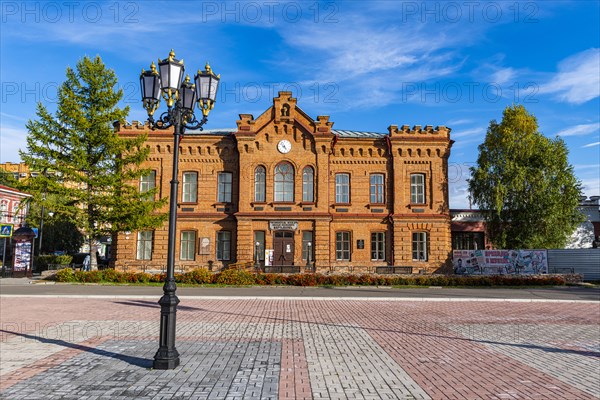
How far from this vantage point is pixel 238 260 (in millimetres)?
29594

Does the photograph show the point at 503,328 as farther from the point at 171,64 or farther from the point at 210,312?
the point at 171,64

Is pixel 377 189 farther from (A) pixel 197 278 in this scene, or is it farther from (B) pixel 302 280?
(A) pixel 197 278

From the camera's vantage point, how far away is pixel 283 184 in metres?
30.8

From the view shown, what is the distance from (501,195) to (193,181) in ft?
77.8

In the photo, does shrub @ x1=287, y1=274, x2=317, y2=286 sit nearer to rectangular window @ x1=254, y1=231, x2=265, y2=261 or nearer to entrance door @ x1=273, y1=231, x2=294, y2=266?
entrance door @ x1=273, y1=231, x2=294, y2=266

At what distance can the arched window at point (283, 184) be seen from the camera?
1211 inches

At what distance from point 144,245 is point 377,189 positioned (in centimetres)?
1766

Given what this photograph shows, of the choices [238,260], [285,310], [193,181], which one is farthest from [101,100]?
[285,310]

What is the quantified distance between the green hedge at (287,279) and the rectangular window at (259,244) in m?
5.35

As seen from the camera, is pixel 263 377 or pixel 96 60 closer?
pixel 263 377

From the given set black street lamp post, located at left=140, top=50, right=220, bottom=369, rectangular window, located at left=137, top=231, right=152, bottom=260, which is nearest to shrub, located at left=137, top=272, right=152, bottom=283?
rectangular window, located at left=137, top=231, right=152, bottom=260

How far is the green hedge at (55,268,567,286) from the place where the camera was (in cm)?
2403

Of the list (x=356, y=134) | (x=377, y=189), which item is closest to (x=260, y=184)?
(x=377, y=189)

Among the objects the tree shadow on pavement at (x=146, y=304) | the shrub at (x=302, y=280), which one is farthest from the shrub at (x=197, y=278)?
the tree shadow on pavement at (x=146, y=304)
